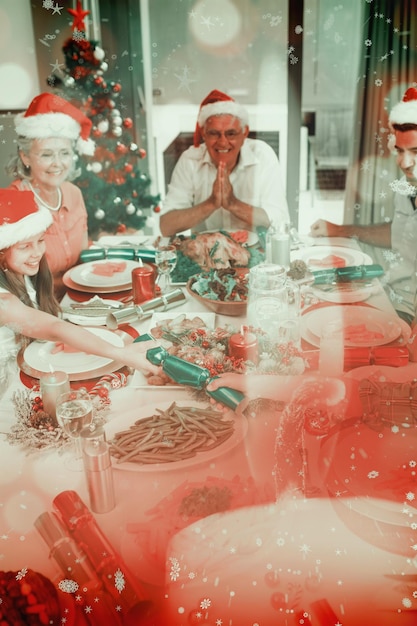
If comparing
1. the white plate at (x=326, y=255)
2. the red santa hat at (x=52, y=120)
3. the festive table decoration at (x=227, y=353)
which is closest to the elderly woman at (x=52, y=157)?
the red santa hat at (x=52, y=120)

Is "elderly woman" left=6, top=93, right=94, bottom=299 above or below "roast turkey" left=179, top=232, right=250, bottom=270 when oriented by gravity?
above

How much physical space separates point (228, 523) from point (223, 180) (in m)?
0.76

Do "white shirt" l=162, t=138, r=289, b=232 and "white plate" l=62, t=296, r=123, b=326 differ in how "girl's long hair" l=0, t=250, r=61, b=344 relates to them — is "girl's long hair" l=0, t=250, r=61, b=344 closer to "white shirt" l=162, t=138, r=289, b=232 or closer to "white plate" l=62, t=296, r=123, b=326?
"white plate" l=62, t=296, r=123, b=326

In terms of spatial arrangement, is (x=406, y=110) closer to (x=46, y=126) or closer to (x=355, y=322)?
(x=355, y=322)

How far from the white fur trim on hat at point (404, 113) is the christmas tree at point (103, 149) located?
0.53 metres

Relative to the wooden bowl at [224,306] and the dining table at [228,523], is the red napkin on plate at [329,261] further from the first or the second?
the dining table at [228,523]

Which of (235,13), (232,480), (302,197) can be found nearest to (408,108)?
(302,197)

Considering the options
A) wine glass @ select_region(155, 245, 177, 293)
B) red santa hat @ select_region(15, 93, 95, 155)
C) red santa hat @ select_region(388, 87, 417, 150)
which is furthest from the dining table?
red santa hat @ select_region(388, 87, 417, 150)

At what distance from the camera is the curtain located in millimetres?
1094

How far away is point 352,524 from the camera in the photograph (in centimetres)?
96

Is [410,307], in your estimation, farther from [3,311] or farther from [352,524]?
[3,311]

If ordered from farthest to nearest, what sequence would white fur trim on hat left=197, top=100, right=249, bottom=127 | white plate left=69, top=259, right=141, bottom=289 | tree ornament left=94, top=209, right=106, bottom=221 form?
1. white plate left=69, top=259, right=141, bottom=289
2. tree ornament left=94, top=209, right=106, bottom=221
3. white fur trim on hat left=197, top=100, right=249, bottom=127

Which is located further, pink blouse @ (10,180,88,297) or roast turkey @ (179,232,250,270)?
roast turkey @ (179,232,250,270)

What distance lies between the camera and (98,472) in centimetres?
91
